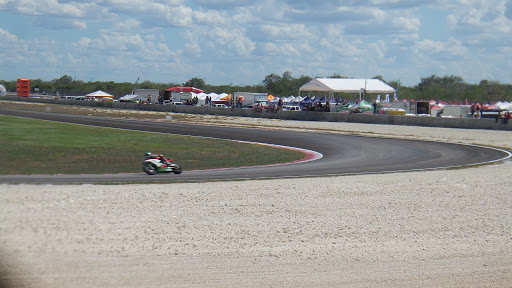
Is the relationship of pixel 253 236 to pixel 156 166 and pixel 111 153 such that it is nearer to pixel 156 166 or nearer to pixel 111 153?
pixel 156 166

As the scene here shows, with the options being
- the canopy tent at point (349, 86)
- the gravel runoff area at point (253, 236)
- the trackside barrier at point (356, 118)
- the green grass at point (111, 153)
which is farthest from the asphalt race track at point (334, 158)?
the canopy tent at point (349, 86)

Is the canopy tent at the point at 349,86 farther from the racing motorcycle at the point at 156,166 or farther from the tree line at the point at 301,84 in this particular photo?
the racing motorcycle at the point at 156,166

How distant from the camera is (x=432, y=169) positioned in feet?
56.7

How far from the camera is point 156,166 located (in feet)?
49.1

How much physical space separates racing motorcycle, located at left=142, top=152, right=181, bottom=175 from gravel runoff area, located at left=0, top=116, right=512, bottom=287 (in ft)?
8.14

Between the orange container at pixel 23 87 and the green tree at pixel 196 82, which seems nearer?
the orange container at pixel 23 87

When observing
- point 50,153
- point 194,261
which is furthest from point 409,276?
point 50,153

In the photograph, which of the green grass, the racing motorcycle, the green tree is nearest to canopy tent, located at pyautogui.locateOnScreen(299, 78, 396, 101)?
the green grass

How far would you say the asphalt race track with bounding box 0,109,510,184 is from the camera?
14.1 m

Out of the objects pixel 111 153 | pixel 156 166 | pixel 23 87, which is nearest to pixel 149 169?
pixel 156 166

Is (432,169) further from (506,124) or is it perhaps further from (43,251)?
(506,124)

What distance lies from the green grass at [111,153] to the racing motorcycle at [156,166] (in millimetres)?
1251

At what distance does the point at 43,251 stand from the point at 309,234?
3875mm

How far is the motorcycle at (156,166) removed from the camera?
14.9m
